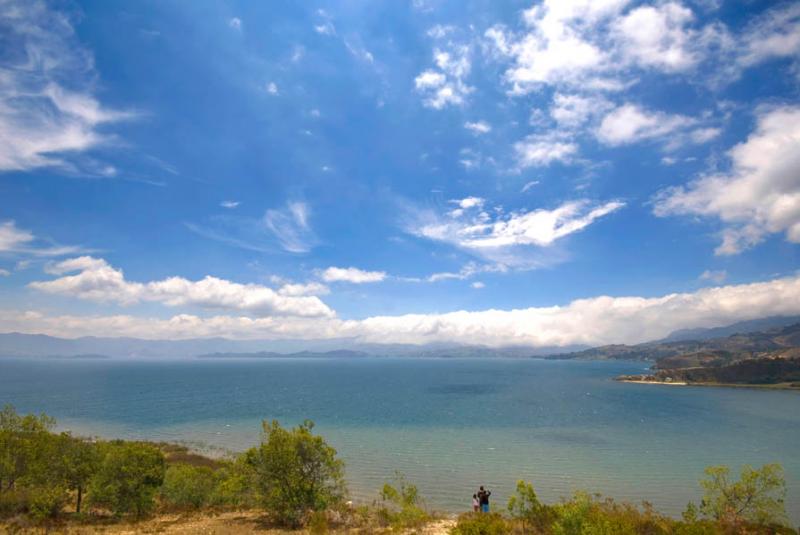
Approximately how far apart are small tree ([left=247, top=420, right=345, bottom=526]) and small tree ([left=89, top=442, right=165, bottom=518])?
1052 centimetres

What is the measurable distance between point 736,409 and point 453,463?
12570 cm

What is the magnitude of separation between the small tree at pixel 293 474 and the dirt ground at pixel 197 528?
172cm

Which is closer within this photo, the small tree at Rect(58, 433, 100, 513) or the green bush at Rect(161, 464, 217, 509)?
the small tree at Rect(58, 433, 100, 513)

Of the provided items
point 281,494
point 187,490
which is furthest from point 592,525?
point 187,490

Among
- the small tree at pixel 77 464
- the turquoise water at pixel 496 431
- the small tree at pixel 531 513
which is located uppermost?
the small tree at pixel 77 464

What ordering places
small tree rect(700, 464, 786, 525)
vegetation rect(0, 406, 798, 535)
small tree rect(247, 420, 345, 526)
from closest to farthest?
vegetation rect(0, 406, 798, 535) → small tree rect(700, 464, 786, 525) → small tree rect(247, 420, 345, 526)

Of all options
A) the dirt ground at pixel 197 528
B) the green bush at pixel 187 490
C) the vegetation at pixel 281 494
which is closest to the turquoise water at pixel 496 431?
the green bush at pixel 187 490

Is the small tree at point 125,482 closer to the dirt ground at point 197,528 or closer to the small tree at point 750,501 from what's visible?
the dirt ground at point 197,528

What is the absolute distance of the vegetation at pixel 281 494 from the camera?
25.7 m

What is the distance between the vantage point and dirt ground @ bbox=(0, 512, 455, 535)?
24.5m

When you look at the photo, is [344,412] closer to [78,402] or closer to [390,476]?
[390,476]

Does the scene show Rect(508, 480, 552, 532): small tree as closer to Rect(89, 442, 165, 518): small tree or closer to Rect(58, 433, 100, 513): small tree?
Rect(89, 442, 165, 518): small tree

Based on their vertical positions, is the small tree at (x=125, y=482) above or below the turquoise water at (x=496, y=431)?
above

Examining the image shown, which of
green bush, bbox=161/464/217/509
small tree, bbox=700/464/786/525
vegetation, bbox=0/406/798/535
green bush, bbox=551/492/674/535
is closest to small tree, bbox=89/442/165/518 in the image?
vegetation, bbox=0/406/798/535
